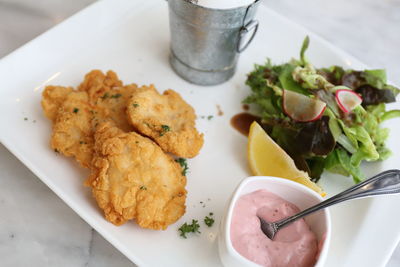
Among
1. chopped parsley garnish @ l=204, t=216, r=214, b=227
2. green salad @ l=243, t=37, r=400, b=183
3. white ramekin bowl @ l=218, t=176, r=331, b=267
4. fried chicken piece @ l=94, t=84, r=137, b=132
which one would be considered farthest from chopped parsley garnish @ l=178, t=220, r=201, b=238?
green salad @ l=243, t=37, r=400, b=183

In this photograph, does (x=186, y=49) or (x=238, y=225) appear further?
A: (x=186, y=49)

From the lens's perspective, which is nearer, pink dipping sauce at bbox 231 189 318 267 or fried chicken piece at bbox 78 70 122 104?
pink dipping sauce at bbox 231 189 318 267

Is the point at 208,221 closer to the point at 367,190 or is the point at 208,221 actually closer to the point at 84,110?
the point at 367,190

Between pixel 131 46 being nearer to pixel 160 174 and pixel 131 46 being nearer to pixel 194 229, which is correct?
pixel 160 174

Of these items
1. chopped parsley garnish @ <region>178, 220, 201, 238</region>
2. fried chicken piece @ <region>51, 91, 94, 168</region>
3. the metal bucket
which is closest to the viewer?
chopped parsley garnish @ <region>178, 220, 201, 238</region>

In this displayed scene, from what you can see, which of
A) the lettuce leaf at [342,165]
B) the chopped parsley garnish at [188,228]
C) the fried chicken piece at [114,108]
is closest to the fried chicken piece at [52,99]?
the fried chicken piece at [114,108]

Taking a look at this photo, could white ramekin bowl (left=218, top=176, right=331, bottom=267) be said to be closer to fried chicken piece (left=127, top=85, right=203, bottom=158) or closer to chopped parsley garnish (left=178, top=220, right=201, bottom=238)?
chopped parsley garnish (left=178, top=220, right=201, bottom=238)

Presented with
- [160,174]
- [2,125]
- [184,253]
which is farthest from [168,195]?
[2,125]
